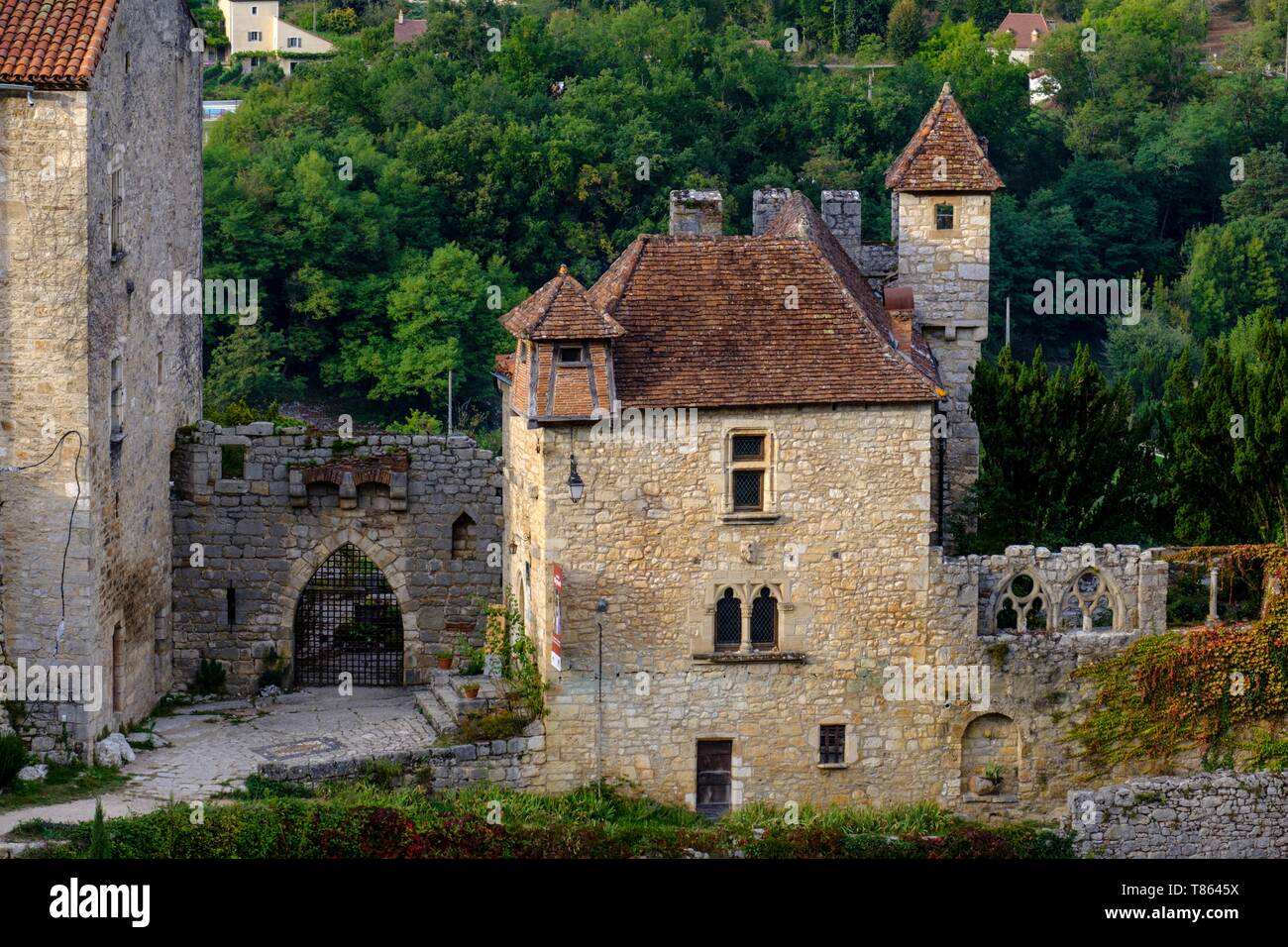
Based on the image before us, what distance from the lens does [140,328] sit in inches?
1759

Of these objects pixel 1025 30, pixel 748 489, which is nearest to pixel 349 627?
pixel 748 489

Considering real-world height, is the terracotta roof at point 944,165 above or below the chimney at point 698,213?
above

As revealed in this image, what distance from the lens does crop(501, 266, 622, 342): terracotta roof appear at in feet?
134

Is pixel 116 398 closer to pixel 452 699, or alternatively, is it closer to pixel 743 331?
pixel 452 699

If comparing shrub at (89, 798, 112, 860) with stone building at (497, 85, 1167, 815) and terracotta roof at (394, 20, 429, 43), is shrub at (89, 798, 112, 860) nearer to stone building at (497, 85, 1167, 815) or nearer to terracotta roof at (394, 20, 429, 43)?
stone building at (497, 85, 1167, 815)

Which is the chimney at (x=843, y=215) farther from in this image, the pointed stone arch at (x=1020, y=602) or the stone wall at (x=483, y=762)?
the stone wall at (x=483, y=762)

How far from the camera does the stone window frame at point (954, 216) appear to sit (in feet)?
163

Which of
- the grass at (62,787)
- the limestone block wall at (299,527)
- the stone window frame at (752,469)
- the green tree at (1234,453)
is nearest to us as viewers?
the grass at (62,787)

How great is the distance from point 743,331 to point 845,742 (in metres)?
6.27

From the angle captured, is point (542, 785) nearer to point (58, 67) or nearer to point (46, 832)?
point (46, 832)

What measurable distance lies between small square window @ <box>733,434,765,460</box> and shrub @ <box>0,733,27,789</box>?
11070 mm

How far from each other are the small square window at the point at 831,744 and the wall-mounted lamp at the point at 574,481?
17.0 feet

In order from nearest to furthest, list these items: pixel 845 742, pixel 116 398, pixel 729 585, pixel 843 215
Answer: pixel 729 585 → pixel 845 742 → pixel 116 398 → pixel 843 215

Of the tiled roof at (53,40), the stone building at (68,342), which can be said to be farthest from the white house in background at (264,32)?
the tiled roof at (53,40)
